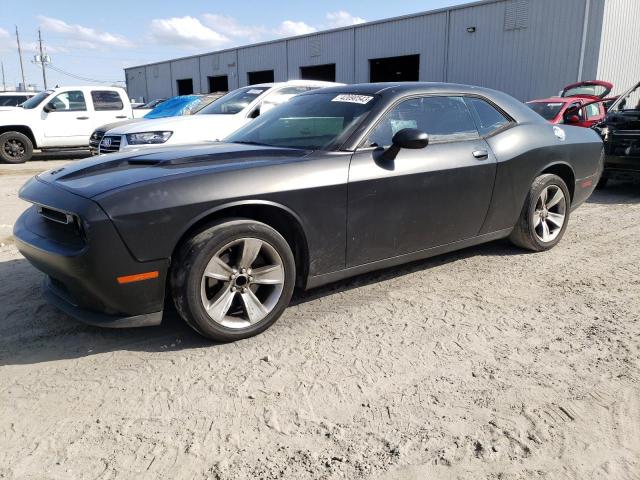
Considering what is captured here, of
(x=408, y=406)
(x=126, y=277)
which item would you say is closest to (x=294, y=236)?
(x=126, y=277)

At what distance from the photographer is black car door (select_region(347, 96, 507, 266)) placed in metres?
3.42

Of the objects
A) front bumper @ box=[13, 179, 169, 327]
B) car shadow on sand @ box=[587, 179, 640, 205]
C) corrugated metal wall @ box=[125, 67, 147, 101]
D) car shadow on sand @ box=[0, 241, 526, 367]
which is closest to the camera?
front bumper @ box=[13, 179, 169, 327]

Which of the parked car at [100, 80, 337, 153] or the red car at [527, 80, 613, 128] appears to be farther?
the red car at [527, 80, 613, 128]

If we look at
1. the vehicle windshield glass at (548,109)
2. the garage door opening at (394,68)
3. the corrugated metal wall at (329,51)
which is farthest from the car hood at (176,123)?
the corrugated metal wall at (329,51)

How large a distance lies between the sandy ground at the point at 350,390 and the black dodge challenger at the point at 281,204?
288 millimetres

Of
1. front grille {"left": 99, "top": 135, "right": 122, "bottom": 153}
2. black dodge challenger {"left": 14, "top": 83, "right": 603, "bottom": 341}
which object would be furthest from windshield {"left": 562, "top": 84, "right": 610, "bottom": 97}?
front grille {"left": 99, "top": 135, "right": 122, "bottom": 153}

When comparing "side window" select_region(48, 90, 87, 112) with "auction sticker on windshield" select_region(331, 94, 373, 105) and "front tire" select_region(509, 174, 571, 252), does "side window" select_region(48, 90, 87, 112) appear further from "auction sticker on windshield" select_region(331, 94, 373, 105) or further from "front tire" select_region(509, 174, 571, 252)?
"front tire" select_region(509, 174, 571, 252)

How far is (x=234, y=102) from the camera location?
8.57 m

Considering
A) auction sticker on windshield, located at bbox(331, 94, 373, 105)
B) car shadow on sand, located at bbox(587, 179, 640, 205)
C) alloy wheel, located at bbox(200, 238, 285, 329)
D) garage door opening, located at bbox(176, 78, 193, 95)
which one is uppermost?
garage door opening, located at bbox(176, 78, 193, 95)

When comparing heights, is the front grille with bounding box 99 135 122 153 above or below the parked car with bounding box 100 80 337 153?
below

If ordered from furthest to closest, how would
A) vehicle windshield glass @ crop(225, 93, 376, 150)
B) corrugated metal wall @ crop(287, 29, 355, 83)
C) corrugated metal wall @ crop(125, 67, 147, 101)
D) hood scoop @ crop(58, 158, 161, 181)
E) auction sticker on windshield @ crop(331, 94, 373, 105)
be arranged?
1. corrugated metal wall @ crop(125, 67, 147, 101)
2. corrugated metal wall @ crop(287, 29, 355, 83)
3. auction sticker on windshield @ crop(331, 94, 373, 105)
4. vehicle windshield glass @ crop(225, 93, 376, 150)
5. hood scoop @ crop(58, 158, 161, 181)

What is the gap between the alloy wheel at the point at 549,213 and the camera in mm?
4742

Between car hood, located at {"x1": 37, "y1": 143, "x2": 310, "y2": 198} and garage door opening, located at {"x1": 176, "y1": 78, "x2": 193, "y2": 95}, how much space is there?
3852cm

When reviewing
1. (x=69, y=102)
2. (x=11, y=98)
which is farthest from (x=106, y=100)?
(x=11, y=98)
